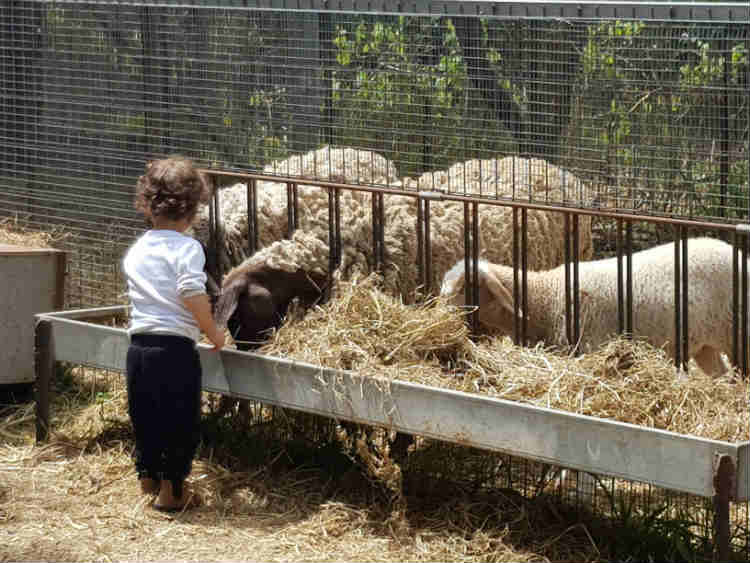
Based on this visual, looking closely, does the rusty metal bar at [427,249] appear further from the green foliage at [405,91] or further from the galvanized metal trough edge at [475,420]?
the galvanized metal trough edge at [475,420]

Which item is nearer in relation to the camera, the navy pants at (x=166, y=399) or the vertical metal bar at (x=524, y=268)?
the navy pants at (x=166, y=399)

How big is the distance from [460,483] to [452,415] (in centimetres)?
75

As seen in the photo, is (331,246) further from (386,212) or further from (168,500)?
(168,500)

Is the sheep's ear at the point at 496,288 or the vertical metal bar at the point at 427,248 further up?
the vertical metal bar at the point at 427,248

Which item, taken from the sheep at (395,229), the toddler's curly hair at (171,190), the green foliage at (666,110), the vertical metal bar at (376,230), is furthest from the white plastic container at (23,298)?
the green foliage at (666,110)

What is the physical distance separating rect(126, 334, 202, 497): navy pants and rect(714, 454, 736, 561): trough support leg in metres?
2.37

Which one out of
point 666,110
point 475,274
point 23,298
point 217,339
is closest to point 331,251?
point 475,274

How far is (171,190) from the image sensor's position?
5.62 m

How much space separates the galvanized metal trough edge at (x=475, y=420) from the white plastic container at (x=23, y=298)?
3.98ft

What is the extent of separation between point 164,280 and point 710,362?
3.25 metres

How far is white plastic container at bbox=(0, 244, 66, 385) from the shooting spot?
732cm

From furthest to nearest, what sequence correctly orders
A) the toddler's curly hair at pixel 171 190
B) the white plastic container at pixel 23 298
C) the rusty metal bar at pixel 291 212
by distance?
1. the white plastic container at pixel 23 298
2. the rusty metal bar at pixel 291 212
3. the toddler's curly hair at pixel 171 190

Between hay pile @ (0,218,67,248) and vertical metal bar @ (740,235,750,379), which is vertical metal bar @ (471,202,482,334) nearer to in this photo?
vertical metal bar @ (740,235,750,379)

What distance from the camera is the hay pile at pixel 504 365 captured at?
4.96m
